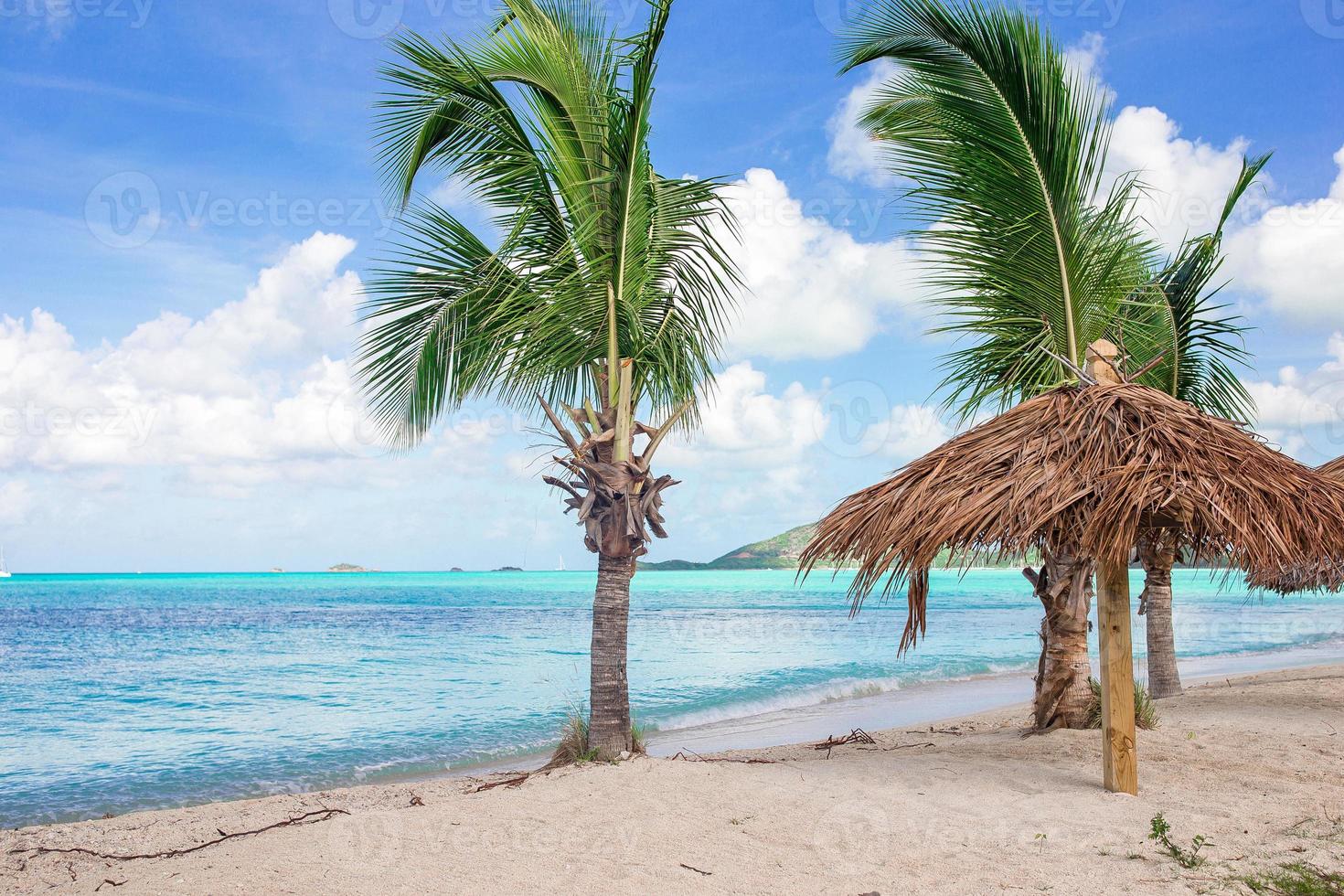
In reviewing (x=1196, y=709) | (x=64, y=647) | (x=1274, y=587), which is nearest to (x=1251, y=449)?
(x=1196, y=709)

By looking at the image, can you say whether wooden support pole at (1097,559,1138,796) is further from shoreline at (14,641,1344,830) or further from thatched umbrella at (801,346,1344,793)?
shoreline at (14,641,1344,830)

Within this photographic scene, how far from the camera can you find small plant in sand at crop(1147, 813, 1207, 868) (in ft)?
13.4

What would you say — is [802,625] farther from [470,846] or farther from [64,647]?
[470,846]

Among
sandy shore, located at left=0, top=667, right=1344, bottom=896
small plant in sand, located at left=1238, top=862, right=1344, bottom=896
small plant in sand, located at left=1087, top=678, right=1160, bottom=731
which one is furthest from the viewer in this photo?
small plant in sand, located at left=1087, top=678, right=1160, bottom=731

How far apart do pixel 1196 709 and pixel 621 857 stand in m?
7.34

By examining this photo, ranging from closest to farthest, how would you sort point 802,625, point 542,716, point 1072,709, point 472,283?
point 1072,709 → point 472,283 → point 542,716 → point 802,625

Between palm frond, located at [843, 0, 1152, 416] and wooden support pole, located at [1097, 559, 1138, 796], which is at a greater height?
palm frond, located at [843, 0, 1152, 416]

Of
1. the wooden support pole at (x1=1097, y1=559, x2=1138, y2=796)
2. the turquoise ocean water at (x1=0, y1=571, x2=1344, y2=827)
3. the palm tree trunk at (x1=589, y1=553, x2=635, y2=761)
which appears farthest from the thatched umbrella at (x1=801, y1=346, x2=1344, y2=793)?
the turquoise ocean water at (x1=0, y1=571, x2=1344, y2=827)

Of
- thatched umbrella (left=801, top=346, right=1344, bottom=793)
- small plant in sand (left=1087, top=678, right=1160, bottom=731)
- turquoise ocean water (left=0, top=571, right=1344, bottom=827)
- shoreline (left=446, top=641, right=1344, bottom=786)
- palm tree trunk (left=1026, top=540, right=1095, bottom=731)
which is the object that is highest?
thatched umbrella (left=801, top=346, right=1344, bottom=793)

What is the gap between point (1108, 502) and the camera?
4836 millimetres

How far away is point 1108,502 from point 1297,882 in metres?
1.93

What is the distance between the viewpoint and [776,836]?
4.85m

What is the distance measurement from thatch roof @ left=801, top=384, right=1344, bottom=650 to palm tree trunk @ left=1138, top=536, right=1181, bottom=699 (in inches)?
196

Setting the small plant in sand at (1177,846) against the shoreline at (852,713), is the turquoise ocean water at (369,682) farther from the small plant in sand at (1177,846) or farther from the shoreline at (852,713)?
the small plant in sand at (1177,846)
